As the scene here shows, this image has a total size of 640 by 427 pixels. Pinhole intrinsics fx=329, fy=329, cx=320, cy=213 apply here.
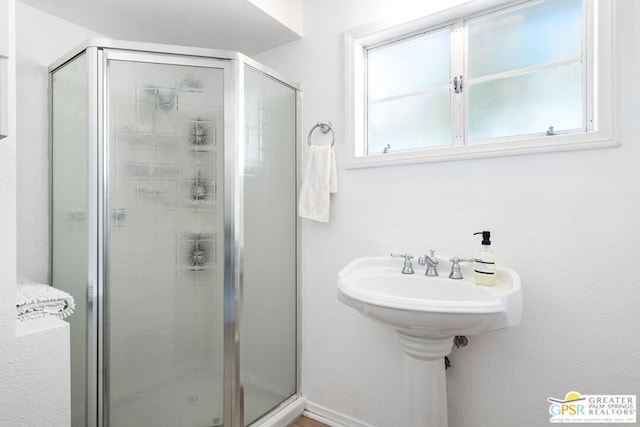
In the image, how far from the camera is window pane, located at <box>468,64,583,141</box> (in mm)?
1273

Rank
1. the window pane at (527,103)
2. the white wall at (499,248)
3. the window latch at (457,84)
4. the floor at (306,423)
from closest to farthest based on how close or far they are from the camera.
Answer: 1. the white wall at (499,248)
2. the window pane at (527,103)
3. the window latch at (457,84)
4. the floor at (306,423)

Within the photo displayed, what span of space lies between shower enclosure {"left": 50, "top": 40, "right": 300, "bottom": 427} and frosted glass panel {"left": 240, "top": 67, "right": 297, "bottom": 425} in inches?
0.5

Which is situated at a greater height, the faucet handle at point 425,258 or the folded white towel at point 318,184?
the folded white towel at point 318,184

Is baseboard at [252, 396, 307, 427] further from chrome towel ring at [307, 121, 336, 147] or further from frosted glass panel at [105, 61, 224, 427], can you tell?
chrome towel ring at [307, 121, 336, 147]

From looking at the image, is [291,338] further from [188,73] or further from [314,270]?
[188,73]

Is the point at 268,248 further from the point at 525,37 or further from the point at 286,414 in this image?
the point at 525,37

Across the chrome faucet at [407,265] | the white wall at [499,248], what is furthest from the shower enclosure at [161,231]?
the chrome faucet at [407,265]

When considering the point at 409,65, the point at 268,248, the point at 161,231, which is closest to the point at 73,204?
the point at 161,231

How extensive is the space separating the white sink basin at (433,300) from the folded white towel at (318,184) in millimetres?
375

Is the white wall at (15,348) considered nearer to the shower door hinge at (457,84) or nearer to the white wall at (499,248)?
the white wall at (499,248)

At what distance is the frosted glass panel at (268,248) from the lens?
1.62 meters

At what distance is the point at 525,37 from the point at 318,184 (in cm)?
110

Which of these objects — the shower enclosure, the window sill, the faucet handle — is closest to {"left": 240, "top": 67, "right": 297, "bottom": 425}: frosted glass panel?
the shower enclosure

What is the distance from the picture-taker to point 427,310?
38.1 inches
